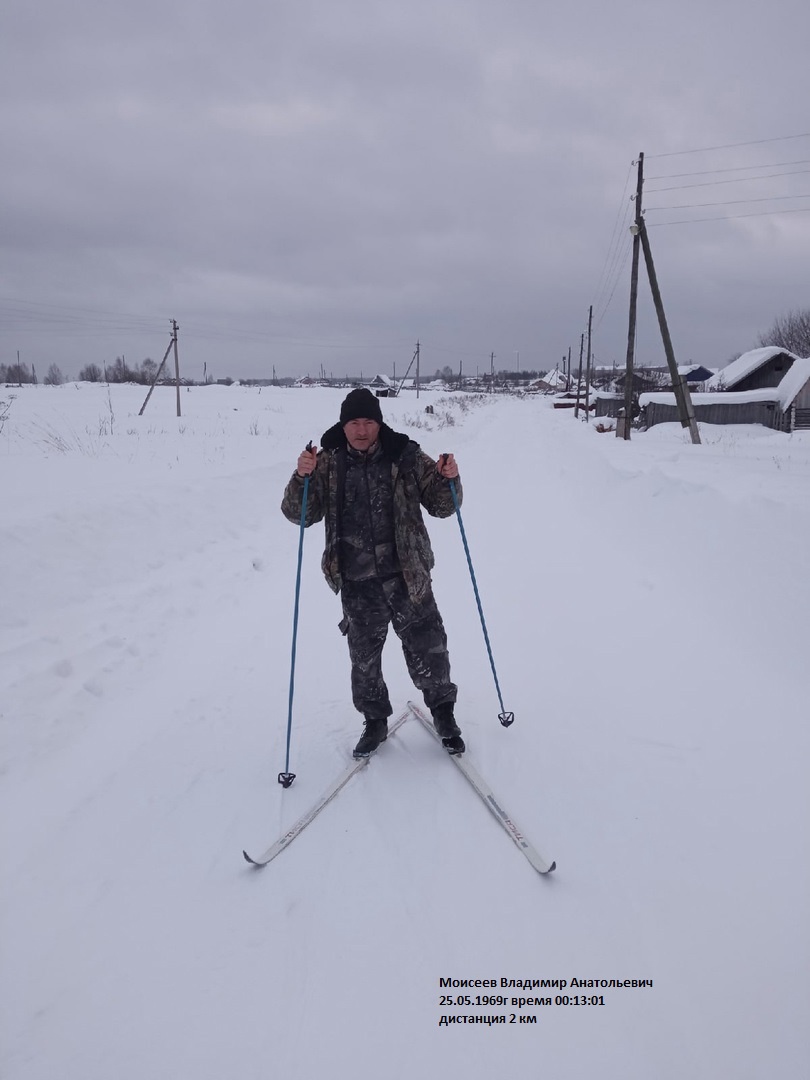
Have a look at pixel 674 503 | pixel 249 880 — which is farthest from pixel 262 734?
pixel 674 503

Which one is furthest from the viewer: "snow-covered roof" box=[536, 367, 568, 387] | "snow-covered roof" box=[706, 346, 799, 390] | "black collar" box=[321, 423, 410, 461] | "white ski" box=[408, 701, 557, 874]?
"snow-covered roof" box=[536, 367, 568, 387]

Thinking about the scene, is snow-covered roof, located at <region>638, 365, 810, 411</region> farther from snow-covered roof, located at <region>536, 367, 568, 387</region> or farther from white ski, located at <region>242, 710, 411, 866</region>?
snow-covered roof, located at <region>536, 367, 568, 387</region>

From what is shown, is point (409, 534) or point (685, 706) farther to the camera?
point (685, 706)

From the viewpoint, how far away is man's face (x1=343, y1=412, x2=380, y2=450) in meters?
3.29

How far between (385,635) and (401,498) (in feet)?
2.84

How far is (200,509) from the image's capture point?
27.6 feet

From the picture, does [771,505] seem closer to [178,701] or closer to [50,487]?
[178,701]

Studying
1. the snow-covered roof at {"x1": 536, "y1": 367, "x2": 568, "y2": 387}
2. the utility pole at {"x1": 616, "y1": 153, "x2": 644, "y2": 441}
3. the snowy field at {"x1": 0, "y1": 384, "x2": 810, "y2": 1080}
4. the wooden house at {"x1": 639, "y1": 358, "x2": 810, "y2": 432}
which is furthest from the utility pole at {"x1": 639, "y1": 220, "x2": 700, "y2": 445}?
the snow-covered roof at {"x1": 536, "y1": 367, "x2": 568, "y2": 387}

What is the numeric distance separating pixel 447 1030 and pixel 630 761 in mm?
1884

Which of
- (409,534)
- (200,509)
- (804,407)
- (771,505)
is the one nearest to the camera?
(409,534)

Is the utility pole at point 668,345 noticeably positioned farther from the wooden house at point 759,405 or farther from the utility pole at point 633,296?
the wooden house at point 759,405

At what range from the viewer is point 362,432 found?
3.30 m

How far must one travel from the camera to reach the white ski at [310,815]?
2793 millimetres

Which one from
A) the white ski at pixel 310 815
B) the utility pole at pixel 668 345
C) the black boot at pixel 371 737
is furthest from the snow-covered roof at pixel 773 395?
the white ski at pixel 310 815
